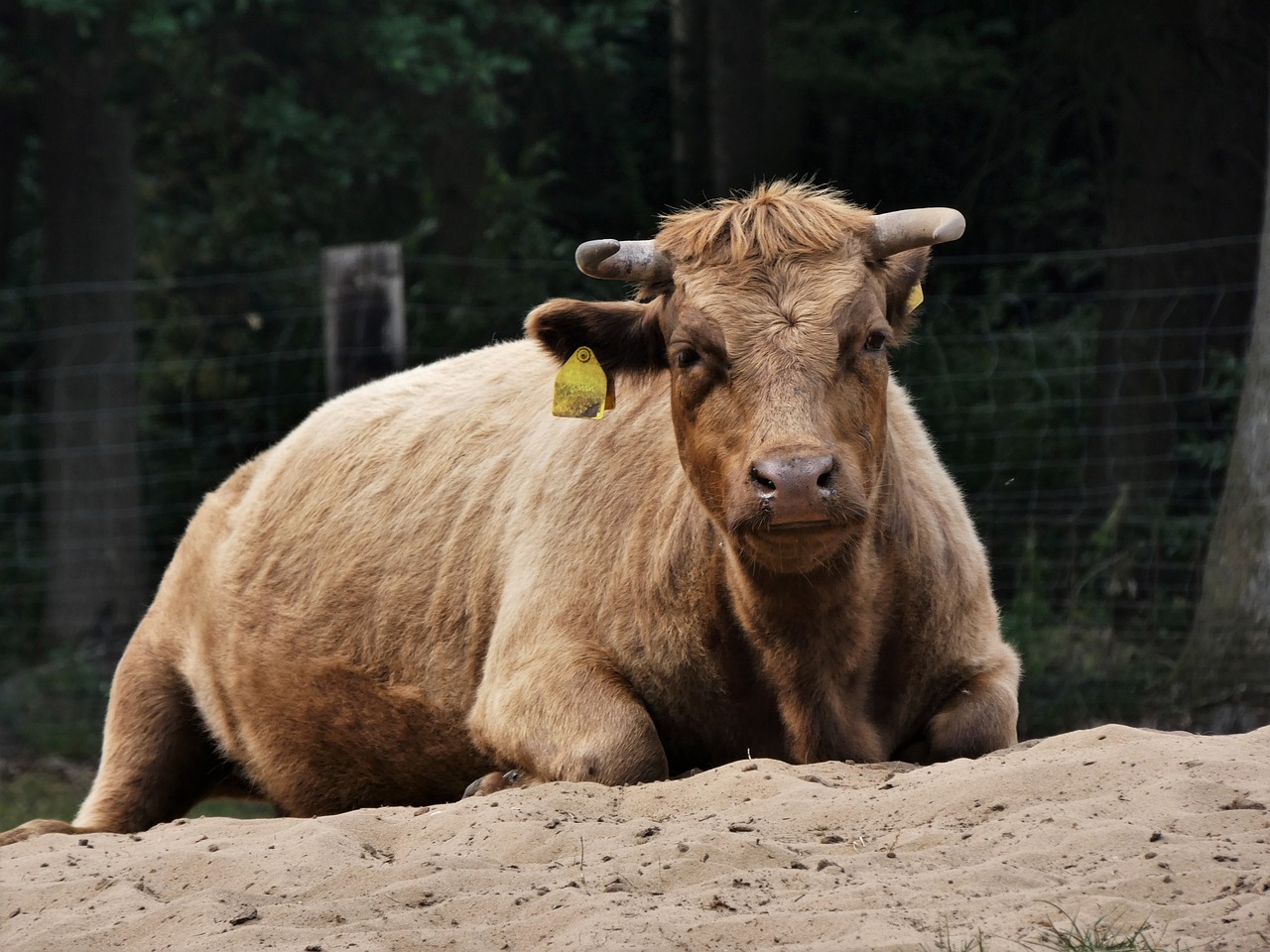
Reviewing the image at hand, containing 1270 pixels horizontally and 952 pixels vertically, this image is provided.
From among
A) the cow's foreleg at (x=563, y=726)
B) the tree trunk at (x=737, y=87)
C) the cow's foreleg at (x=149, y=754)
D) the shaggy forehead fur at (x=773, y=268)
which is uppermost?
the tree trunk at (x=737, y=87)

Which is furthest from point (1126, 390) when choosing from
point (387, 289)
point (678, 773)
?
point (678, 773)

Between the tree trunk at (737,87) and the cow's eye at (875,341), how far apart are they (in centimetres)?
743

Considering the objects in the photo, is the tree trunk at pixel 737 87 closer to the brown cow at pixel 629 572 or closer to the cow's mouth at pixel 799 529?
the brown cow at pixel 629 572

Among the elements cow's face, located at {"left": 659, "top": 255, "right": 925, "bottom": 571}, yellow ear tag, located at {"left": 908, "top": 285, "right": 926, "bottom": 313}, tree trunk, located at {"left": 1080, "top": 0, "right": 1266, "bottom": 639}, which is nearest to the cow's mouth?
cow's face, located at {"left": 659, "top": 255, "right": 925, "bottom": 571}

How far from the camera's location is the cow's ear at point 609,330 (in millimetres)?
4895

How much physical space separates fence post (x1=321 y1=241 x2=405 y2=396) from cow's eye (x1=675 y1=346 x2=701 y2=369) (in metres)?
3.93

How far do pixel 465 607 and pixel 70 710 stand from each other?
4.76 m

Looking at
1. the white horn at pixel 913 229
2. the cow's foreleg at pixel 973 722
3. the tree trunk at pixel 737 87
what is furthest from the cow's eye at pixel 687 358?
the tree trunk at pixel 737 87

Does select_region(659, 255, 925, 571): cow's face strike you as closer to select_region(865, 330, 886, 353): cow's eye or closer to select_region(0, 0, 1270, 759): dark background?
select_region(865, 330, 886, 353): cow's eye

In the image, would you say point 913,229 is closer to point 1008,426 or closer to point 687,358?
point 687,358

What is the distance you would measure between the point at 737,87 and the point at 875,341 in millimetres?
7832

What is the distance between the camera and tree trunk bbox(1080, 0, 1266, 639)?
9648 mm

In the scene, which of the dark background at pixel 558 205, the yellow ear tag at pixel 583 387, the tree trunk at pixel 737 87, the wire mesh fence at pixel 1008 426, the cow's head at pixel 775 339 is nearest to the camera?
the cow's head at pixel 775 339

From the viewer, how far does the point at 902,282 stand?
476 centimetres
